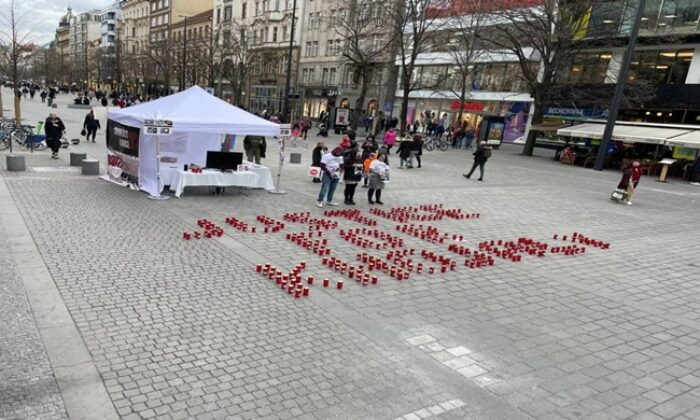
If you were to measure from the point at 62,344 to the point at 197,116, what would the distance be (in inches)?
350

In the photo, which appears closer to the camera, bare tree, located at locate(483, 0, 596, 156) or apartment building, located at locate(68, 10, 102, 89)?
bare tree, located at locate(483, 0, 596, 156)

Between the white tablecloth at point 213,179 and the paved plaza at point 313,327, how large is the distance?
1437 mm

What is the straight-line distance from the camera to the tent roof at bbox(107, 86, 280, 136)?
12656mm

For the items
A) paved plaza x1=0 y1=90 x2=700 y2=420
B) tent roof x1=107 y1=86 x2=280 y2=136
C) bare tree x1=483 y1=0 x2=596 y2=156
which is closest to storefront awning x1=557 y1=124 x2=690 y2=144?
bare tree x1=483 y1=0 x2=596 y2=156

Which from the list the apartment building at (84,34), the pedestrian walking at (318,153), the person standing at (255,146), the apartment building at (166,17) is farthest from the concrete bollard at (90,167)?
the apartment building at (84,34)

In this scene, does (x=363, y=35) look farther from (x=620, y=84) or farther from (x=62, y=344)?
(x=62, y=344)

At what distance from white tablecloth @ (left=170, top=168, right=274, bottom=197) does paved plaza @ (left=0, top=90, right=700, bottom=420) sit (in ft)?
4.72

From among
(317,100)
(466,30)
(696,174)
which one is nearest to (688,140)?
(696,174)

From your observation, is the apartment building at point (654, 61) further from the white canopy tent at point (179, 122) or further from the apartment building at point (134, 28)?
the apartment building at point (134, 28)

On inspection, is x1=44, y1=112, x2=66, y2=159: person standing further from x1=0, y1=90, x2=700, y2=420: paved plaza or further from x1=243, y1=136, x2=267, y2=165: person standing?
x1=0, y1=90, x2=700, y2=420: paved plaza

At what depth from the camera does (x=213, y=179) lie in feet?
43.9

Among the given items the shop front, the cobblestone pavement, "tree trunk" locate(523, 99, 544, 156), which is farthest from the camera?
the shop front

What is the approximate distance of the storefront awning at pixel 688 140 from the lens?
24766mm

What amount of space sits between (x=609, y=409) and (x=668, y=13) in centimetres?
3421
